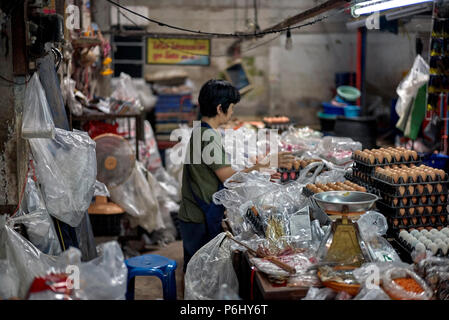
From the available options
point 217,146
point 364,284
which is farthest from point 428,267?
point 217,146

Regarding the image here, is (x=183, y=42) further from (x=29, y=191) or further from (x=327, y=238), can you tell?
(x=327, y=238)

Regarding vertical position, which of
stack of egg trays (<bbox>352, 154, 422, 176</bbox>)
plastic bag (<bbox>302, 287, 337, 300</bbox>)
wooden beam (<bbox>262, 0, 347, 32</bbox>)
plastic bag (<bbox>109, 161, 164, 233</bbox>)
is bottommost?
plastic bag (<bbox>109, 161, 164, 233</bbox>)

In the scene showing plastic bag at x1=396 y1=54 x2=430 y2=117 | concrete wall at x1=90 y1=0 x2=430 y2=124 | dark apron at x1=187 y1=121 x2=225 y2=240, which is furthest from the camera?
concrete wall at x1=90 y1=0 x2=430 y2=124

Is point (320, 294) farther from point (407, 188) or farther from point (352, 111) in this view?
point (352, 111)

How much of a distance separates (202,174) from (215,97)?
0.58 metres

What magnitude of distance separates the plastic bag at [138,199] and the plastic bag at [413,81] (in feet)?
14.5

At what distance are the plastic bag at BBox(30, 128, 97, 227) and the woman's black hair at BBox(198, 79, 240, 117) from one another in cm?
95

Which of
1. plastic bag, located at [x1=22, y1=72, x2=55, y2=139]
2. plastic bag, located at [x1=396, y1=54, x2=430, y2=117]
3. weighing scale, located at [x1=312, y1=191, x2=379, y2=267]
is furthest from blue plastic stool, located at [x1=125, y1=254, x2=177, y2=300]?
plastic bag, located at [x1=396, y1=54, x2=430, y2=117]

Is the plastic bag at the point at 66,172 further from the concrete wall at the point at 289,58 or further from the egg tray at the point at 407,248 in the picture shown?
the concrete wall at the point at 289,58

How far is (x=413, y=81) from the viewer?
823 cm

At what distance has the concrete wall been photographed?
37.6 feet

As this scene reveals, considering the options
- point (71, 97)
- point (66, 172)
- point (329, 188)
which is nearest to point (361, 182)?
point (329, 188)

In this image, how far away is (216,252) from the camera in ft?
11.3

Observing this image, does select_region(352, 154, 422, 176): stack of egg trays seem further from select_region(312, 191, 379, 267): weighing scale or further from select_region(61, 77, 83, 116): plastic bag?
select_region(61, 77, 83, 116): plastic bag
